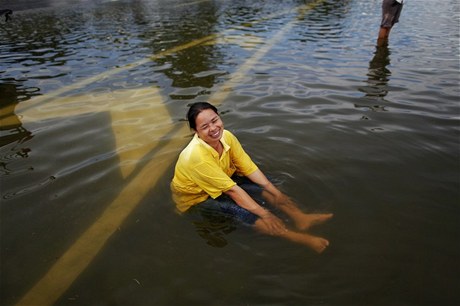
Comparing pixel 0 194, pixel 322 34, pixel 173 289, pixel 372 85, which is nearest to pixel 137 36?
pixel 322 34

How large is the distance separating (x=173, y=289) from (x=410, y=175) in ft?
9.84

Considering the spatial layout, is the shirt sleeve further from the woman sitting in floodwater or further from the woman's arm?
the woman's arm

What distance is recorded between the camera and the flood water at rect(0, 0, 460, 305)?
110 inches

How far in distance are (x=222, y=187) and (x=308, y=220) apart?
0.89 meters

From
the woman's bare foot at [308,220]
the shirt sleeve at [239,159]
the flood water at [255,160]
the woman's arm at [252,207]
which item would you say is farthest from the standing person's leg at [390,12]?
the woman's arm at [252,207]

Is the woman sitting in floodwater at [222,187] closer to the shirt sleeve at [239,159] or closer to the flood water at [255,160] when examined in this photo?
the shirt sleeve at [239,159]

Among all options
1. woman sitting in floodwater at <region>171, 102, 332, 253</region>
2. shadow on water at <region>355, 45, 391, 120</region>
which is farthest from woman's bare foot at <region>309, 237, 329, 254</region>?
shadow on water at <region>355, 45, 391, 120</region>

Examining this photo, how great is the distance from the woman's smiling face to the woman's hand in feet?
2.83

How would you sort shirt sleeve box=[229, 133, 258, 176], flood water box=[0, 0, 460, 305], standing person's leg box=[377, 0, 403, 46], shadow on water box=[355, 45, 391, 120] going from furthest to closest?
1. standing person's leg box=[377, 0, 403, 46]
2. shadow on water box=[355, 45, 391, 120]
3. shirt sleeve box=[229, 133, 258, 176]
4. flood water box=[0, 0, 460, 305]

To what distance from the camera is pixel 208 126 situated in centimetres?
306

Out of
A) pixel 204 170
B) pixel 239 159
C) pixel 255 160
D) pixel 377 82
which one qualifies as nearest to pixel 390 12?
pixel 377 82

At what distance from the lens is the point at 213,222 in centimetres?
346

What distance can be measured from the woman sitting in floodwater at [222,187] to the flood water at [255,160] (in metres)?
0.15

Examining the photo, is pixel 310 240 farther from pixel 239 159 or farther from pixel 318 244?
pixel 239 159
